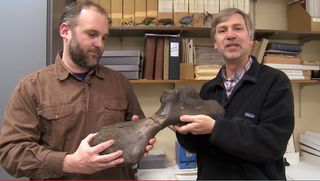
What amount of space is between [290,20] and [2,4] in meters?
2.17

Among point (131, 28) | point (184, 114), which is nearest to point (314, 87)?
point (131, 28)

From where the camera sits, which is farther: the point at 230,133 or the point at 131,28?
the point at 131,28

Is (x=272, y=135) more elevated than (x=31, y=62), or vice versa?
(x=31, y=62)

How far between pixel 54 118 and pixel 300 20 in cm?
206

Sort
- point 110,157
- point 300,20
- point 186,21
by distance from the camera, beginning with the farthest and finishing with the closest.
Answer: point 300,20 < point 186,21 < point 110,157

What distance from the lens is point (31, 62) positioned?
5.65ft

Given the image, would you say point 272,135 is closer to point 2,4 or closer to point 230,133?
point 230,133

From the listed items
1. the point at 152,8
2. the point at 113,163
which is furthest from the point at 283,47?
the point at 113,163

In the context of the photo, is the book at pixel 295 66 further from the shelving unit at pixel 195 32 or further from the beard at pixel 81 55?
the beard at pixel 81 55

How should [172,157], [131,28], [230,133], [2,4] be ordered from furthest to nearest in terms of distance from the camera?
[172,157]
[131,28]
[2,4]
[230,133]

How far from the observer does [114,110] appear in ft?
4.45

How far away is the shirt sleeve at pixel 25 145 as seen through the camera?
3.78 ft

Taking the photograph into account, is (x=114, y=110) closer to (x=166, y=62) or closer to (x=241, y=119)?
(x=241, y=119)

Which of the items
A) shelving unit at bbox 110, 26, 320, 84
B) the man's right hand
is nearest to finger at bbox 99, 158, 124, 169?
the man's right hand
